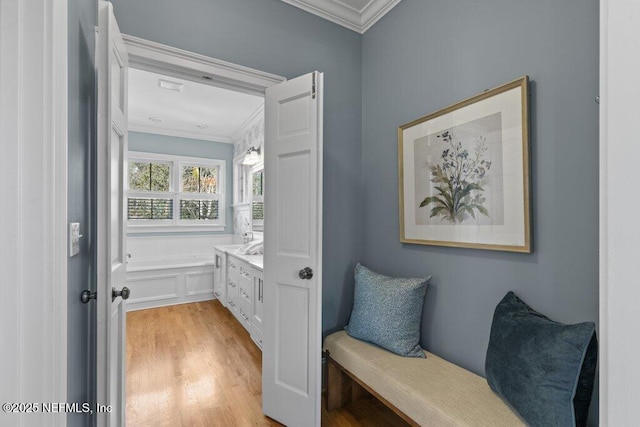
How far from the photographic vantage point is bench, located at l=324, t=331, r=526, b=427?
3.92 feet

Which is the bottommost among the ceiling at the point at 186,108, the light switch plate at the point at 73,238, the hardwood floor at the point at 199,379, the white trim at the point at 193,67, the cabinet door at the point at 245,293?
the hardwood floor at the point at 199,379

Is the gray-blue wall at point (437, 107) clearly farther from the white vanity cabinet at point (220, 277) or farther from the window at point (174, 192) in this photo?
the window at point (174, 192)

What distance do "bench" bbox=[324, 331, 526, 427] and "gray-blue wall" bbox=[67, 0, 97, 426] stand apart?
126 cm

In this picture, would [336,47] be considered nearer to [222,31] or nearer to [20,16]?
[222,31]

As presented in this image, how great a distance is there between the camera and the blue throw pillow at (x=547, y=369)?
1006 mm

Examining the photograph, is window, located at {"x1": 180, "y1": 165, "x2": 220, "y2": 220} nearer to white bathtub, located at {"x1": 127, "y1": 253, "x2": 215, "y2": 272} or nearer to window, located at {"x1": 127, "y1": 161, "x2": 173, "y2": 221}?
window, located at {"x1": 127, "y1": 161, "x2": 173, "y2": 221}

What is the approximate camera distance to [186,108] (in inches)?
155

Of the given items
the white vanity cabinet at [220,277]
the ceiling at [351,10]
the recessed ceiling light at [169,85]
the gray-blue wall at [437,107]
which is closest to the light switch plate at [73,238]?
the gray-blue wall at [437,107]

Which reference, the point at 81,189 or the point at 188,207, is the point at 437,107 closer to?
the point at 81,189

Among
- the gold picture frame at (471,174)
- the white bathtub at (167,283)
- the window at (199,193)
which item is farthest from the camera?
the window at (199,193)

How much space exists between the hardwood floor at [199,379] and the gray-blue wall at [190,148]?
213 centimetres

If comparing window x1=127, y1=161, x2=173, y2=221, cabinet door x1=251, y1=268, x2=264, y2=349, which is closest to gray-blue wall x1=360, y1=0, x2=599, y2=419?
cabinet door x1=251, y1=268, x2=264, y2=349

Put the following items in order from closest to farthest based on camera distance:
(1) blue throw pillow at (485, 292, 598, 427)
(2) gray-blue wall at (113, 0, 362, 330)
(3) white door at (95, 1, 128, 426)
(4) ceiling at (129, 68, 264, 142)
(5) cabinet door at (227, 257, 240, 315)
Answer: (1) blue throw pillow at (485, 292, 598, 427)
(3) white door at (95, 1, 128, 426)
(2) gray-blue wall at (113, 0, 362, 330)
(4) ceiling at (129, 68, 264, 142)
(5) cabinet door at (227, 257, 240, 315)
